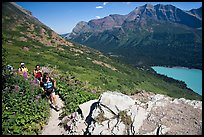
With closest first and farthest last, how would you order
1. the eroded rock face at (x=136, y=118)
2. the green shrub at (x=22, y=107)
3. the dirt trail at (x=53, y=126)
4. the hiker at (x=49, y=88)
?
1. the eroded rock face at (x=136, y=118)
2. the green shrub at (x=22, y=107)
3. the dirt trail at (x=53, y=126)
4. the hiker at (x=49, y=88)

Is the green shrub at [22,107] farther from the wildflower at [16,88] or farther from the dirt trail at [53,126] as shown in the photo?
the dirt trail at [53,126]

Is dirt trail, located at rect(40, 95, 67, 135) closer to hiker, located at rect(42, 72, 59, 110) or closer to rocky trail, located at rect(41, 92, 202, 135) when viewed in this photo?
rocky trail, located at rect(41, 92, 202, 135)

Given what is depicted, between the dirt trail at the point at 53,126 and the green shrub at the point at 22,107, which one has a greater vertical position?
the green shrub at the point at 22,107

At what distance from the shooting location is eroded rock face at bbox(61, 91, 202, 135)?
12846 millimetres

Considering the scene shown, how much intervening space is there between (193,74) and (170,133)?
636 ft

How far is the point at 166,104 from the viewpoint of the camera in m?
15.1

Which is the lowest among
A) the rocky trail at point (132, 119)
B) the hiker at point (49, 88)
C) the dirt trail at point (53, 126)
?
the dirt trail at point (53, 126)

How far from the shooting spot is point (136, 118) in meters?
13.6

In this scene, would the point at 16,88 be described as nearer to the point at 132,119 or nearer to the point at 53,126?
the point at 53,126

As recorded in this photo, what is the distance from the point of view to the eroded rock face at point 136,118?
1285cm

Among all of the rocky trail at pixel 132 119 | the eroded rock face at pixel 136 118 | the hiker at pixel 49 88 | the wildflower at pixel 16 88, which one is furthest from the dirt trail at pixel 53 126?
the wildflower at pixel 16 88

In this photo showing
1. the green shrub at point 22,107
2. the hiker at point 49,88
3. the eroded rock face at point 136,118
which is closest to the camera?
the eroded rock face at point 136,118

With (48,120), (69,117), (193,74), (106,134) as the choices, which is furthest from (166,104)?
(193,74)

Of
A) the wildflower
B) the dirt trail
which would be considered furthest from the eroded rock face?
the wildflower
